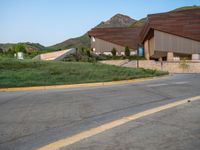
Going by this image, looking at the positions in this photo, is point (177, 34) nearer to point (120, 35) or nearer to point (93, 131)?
point (120, 35)

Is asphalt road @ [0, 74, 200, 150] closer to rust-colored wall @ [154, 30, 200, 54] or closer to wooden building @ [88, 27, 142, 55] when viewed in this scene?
rust-colored wall @ [154, 30, 200, 54]

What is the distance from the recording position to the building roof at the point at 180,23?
186 ft

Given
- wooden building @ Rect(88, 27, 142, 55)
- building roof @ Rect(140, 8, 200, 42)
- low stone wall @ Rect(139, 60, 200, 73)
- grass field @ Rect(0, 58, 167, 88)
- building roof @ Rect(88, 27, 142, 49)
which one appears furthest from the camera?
building roof @ Rect(88, 27, 142, 49)

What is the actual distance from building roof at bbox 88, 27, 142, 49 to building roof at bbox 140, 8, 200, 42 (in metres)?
26.6

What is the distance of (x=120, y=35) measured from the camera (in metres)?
87.5

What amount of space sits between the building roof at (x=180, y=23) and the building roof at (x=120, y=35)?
26641 mm

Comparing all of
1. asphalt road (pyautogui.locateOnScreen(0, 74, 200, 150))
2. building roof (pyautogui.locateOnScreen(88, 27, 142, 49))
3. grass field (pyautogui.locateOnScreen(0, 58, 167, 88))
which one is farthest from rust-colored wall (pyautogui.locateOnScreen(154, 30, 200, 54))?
asphalt road (pyautogui.locateOnScreen(0, 74, 200, 150))

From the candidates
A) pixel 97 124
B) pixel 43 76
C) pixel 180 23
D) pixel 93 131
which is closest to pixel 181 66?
pixel 180 23

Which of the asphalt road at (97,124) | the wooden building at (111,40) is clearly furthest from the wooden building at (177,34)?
the asphalt road at (97,124)

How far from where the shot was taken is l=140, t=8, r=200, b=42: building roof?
56625mm

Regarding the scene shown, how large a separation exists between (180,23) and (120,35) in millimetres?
31312

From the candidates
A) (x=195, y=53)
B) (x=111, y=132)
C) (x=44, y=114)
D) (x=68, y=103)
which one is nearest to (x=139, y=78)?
(x=68, y=103)

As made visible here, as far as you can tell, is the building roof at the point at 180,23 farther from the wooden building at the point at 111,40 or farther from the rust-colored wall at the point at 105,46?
the rust-colored wall at the point at 105,46

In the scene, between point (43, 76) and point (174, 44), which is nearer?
point (43, 76)
